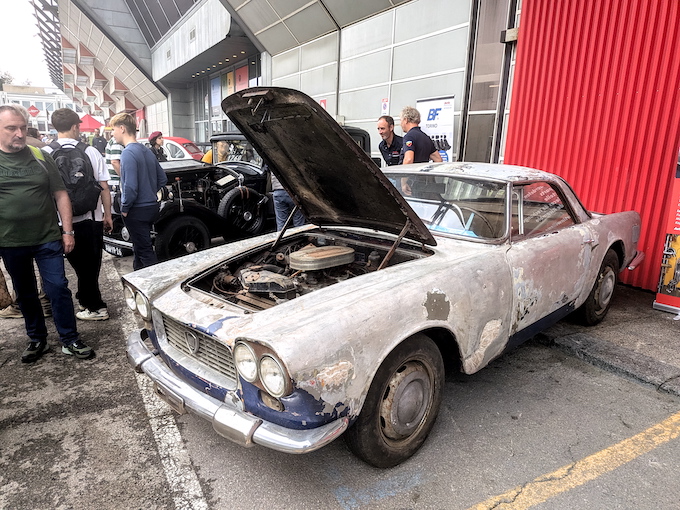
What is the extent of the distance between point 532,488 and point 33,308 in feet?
11.9

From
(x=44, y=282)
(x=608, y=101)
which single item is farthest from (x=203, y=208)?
(x=608, y=101)

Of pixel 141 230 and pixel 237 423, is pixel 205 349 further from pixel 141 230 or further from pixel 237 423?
pixel 141 230

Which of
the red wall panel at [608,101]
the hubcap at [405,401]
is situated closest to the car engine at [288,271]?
the hubcap at [405,401]

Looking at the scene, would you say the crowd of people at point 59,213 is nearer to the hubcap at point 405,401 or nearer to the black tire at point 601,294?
the hubcap at point 405,401

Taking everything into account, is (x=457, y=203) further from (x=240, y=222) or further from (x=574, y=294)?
(x=240, y=222)

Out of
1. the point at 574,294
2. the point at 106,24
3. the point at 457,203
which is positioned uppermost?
the point at 106,24

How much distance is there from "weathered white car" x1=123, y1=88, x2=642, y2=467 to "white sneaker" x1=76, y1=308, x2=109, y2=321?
166 cm

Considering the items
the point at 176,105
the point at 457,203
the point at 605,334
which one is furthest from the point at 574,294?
the point at 176,105

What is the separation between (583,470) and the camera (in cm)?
230

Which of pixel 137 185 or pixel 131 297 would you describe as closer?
pixel 131 297

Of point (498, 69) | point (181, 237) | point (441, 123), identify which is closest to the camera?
point (181, 237)

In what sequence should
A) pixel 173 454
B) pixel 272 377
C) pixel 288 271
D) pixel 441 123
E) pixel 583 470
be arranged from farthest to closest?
pixel 441 123
pixel 288 271
pixel 173 454
pixel 583 470
pixel 272 377

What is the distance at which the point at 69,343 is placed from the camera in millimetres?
3533

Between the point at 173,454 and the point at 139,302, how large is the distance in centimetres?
89
